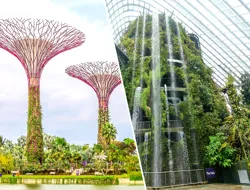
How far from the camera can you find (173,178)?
11.3 metres

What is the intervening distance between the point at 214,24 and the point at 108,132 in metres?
10.9

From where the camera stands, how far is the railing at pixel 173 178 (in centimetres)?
1091

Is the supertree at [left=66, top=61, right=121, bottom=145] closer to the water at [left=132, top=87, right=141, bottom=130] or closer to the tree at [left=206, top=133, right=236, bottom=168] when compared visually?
the water at [left=132, top=87, right=141, bottom=130]

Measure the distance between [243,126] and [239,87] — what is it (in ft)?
5.15

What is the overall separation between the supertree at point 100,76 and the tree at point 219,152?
33.7ft

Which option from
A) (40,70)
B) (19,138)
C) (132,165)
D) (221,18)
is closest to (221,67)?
(221,18)

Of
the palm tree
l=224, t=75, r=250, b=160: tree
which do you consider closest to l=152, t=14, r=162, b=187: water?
l=224, t=75, r=250, b=160: tree

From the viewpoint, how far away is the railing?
35.8ft

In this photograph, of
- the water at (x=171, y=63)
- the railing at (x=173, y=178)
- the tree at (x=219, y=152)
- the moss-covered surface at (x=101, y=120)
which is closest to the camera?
the railing at (x=173, y=178)

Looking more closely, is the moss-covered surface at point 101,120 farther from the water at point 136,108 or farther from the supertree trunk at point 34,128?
the water at point 136,108

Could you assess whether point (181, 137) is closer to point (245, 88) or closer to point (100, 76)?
point (245, 88)

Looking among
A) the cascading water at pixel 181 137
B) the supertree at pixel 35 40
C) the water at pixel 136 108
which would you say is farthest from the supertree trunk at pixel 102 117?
the water at pixel 136 108

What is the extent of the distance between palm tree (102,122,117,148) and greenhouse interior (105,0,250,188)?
26.8 feet

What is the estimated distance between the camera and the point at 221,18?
14.4m
